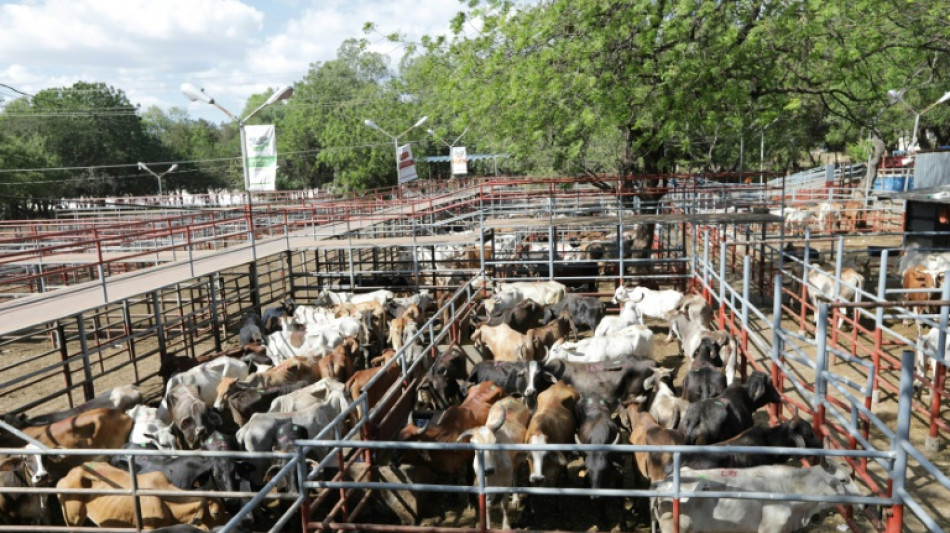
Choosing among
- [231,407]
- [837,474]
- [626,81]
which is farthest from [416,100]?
[837,474]

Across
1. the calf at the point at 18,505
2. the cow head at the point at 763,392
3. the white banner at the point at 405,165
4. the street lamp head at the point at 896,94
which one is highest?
the street lamp head at the point at 896,94

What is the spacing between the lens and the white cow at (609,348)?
9.73 m

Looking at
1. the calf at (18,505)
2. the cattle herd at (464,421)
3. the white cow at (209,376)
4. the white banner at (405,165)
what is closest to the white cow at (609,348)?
the cattle herd at (464,421)

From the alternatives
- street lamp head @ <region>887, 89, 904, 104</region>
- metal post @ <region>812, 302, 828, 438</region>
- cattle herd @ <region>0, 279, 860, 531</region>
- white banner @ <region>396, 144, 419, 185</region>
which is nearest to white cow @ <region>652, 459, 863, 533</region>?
cattle herd @ <region>0, 279, 860, 531</region>

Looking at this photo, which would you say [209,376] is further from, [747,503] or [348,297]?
[747,503]

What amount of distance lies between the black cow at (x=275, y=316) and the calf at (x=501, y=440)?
21.6 ft

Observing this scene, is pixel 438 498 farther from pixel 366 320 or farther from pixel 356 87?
pixel 356 87

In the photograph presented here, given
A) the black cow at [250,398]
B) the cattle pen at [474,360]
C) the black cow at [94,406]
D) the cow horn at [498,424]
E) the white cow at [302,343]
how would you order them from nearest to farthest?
the cattle pen at [474,360], the cow horn at [498,424], the black cow at [94,406], the black cow at [250,398], the white cow at [302,343]

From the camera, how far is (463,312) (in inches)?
479

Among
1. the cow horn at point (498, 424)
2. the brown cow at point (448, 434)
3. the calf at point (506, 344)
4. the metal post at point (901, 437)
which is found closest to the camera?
the metal post at point (901, 437)

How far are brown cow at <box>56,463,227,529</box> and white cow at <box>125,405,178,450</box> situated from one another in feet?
3.46

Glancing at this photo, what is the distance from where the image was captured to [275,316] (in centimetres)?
1259

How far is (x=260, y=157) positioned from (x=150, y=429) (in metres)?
6.48

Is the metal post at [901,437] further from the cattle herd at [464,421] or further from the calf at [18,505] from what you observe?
the calf at [18,505]
